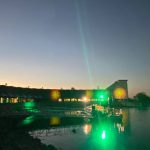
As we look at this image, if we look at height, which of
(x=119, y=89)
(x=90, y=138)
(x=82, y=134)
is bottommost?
(x=90, y=138)

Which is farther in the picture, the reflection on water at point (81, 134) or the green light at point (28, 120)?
the green light at point (28, 120)

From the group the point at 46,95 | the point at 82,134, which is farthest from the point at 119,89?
the point at 82,134

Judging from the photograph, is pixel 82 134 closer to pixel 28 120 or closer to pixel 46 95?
pixel 28 120

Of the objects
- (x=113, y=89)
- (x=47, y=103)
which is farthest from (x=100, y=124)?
(x=113, y=89)

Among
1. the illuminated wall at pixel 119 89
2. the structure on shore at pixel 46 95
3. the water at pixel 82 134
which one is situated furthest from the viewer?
the illuminated wall at pixel 119 89

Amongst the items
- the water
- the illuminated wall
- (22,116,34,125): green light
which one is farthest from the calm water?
the illuminated wall

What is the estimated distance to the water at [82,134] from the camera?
45156 millimetres

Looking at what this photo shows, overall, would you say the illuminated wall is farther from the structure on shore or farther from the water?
the water

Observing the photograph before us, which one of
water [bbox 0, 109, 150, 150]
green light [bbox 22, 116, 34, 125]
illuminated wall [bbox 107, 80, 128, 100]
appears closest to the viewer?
water [bbox 0, 109, 150, 150]

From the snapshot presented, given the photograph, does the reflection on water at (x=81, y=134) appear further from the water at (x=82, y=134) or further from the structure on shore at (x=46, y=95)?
the structure on shore at (x=46, y=95)

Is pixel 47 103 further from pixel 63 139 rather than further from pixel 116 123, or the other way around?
pixel 63 139

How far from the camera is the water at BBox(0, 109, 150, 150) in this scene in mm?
45156

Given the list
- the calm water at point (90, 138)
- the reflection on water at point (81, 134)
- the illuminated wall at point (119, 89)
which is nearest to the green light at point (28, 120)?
the reflection on water at point (81, 134)

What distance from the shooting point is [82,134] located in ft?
179
